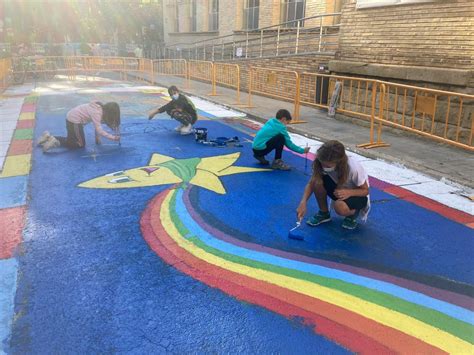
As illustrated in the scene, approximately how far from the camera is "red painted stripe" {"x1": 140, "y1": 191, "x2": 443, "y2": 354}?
3.06 m

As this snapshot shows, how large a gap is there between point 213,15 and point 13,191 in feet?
92.4

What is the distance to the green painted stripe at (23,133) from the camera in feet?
31.1

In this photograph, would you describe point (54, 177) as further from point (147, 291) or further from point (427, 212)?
point (427, 212)

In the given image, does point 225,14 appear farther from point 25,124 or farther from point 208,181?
point 208,181

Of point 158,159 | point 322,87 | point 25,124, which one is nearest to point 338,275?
point 158,159

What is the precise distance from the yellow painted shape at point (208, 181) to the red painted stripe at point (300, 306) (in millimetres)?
1776

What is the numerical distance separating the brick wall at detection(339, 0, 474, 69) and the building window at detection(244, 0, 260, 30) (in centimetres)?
1462

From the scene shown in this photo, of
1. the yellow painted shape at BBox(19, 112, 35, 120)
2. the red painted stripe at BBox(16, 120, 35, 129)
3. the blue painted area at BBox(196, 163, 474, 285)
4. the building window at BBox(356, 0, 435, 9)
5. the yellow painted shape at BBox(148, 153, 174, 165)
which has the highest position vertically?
the building window at BBox(356, 0, 435, 9)

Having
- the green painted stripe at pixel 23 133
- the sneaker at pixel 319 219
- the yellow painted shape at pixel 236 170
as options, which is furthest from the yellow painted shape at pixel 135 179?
the green painted stripe at pixel 23 133

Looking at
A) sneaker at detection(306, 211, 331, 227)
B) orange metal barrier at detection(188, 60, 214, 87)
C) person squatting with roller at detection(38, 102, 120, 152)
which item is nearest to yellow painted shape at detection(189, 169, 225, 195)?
sneaker at detection(306, 211, 331, 227)

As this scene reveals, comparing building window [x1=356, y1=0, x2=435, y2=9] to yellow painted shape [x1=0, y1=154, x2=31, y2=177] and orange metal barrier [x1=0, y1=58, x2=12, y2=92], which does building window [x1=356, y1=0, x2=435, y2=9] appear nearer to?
yellow painted shape [x1=0, y1=154, x2=31, y2=177]

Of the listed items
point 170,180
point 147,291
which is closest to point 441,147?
point 170,180

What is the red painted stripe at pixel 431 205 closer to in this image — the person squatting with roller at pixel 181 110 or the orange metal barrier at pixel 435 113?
the orange metal barrier at pixel 435 113

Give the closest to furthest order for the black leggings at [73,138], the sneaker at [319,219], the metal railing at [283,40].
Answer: the sneaker at [319,219] → the black leggings at [73,138] → the metal railing at [283,40]
